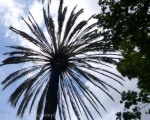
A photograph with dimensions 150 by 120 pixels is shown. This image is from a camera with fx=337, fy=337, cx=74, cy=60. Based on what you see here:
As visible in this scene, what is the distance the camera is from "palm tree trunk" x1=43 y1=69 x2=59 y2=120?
15.9 metres

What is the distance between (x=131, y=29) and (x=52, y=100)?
287 inches

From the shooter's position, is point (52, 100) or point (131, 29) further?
point (52, 100)

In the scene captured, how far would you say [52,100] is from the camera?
1650 centimetres

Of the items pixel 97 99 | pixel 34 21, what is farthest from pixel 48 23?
pixel 97 99

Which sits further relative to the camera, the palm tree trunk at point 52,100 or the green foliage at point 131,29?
the palm tree trunk at point 52,100

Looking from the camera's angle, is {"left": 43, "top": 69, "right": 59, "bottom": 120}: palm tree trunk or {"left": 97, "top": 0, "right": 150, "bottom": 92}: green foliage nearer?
{"left": 97, "top": 0, "right": 150, "bottom": 92}: green foliage

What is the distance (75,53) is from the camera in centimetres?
1862

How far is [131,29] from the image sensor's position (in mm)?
10469

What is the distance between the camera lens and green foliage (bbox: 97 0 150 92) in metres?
10.4

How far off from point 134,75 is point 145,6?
3.08 meters

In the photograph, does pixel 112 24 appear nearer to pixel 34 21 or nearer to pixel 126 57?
pixel 126 57

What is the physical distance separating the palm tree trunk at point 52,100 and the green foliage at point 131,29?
18.0ft

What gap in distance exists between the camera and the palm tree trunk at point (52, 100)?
15883mm

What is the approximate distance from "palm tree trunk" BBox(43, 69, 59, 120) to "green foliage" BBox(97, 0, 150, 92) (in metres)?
5.49
